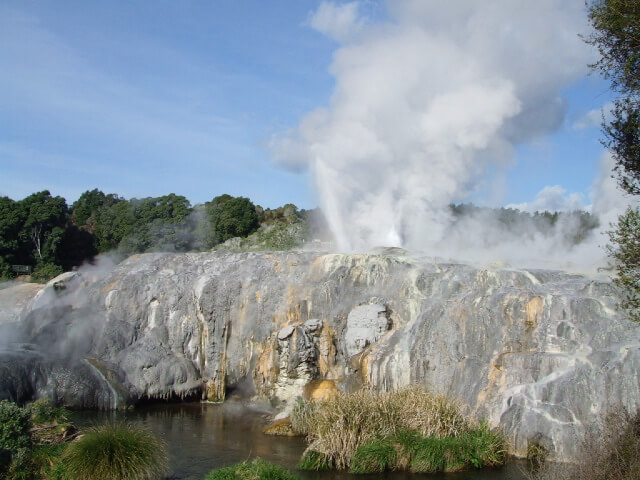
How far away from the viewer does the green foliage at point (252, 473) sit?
14195 millimetres

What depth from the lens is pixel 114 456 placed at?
1423cm

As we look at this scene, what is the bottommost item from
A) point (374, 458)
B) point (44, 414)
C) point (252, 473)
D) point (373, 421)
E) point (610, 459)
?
point (374, 458)

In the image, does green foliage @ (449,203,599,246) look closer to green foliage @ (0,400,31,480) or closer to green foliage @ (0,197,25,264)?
green foliage @ (0,197,25,264)

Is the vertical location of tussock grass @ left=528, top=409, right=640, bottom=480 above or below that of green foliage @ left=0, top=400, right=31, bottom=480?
above

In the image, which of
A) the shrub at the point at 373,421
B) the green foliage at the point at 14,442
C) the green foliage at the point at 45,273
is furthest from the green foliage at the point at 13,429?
the green foliage at the point at 45,273

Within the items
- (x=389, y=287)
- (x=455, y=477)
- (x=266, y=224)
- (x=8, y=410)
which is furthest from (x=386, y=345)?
(x=266, y=224)

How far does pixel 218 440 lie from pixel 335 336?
292 inches

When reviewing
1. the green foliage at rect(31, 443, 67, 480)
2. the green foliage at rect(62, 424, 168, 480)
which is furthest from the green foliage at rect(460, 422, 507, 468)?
the green foliage at rect(31, 443, 67, 480)

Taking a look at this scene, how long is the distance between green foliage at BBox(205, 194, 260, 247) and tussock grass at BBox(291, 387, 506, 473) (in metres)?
41.8

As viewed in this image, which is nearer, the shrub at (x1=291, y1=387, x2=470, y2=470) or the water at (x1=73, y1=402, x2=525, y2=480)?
the water at (x1=73, y1=402, x2=525, y2=480)

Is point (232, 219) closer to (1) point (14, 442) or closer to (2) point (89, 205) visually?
(2) point (89, 205)

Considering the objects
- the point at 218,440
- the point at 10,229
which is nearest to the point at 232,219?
the point at 10,229

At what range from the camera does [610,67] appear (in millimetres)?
12922

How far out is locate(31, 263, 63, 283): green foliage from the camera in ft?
162
